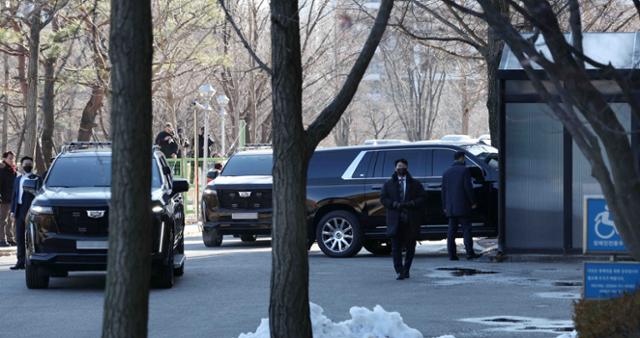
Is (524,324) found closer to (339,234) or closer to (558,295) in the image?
(558,295)

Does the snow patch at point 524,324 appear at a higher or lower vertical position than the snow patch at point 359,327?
lower

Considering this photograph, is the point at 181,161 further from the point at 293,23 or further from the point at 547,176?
the point at 293,23

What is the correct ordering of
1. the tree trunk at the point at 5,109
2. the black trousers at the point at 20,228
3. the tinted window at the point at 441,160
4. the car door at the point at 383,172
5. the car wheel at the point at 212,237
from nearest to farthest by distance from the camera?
1. the black trousers at the point at 20,228
2. the car door at the point at 383,172
3. the tinted window at the point at 441,160
4. the car wheel at the point at 212,237
5. the tree trunk at the point at 5,109

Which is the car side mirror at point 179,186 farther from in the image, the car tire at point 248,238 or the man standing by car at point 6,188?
the car tire at point 248,238

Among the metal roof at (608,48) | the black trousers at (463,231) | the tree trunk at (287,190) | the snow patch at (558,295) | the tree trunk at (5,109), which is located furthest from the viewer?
the tree trunk at (5,109)

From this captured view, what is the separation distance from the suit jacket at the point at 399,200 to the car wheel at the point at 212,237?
24.1 feet

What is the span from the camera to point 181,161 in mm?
36875

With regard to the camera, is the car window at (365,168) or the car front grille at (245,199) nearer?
the car window at (365,168)

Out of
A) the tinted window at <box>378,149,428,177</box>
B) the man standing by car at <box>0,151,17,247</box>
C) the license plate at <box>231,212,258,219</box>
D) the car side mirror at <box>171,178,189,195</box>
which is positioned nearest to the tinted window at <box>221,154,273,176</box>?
the license plate at <box>231,212,258,219</box>

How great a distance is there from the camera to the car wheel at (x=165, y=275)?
1664 centimetres

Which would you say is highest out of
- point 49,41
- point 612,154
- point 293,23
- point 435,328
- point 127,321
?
point 49,41

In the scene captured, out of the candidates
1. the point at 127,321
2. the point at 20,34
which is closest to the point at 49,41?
the point at 20,34

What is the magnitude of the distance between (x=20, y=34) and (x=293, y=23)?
76.9 feet

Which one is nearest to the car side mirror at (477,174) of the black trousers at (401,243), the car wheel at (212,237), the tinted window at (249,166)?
the black trousers at (401,243)
